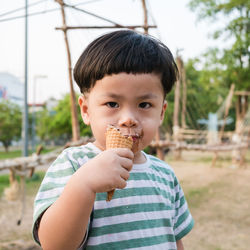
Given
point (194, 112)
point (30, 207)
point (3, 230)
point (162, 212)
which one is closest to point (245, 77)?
point (194, 112)

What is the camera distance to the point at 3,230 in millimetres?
5141

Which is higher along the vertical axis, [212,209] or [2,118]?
[2,118]

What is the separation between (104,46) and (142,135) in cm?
35

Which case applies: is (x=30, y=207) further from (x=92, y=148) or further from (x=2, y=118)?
(x=2, y=118)

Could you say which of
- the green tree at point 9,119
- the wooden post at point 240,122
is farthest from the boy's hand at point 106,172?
the green tree at point 9,119

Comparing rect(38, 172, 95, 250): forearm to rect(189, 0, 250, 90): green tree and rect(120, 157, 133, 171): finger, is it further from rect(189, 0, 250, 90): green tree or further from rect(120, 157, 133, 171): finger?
rect(189, 0, 250, 90): green tree

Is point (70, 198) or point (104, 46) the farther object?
point (104, 46)

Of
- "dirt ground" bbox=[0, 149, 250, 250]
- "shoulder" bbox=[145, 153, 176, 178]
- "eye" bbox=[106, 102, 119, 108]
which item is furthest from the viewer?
"dirt ground" bbox=[0, 149, 250, 250]

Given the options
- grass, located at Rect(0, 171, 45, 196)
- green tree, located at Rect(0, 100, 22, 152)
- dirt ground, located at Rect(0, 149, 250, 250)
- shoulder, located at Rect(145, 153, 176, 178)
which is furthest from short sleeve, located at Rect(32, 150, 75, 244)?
green tree, located at Rect(0, 100, 22, 152)

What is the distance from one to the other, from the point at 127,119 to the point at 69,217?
14.0 inches

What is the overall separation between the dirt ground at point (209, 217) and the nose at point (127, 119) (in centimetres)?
322

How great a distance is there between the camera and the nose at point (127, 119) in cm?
100

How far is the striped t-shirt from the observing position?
3.33 ft

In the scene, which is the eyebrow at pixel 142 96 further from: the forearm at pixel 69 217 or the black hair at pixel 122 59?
the forearm at pixel 69 217
